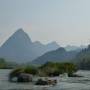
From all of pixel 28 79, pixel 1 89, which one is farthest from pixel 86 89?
pixel 28 79

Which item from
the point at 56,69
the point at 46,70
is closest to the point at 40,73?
the point at 46,70

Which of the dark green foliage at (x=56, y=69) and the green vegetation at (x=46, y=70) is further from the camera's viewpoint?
the dark green foliage at (x=56, y=69)

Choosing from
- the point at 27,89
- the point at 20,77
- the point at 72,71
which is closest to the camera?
the point at 27,89

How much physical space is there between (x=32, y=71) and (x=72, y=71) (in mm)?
Result: 34720

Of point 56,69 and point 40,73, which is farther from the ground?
point 56,69

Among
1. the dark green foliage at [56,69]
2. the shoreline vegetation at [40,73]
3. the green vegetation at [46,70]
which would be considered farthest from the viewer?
the dark green foliage at [56,69]

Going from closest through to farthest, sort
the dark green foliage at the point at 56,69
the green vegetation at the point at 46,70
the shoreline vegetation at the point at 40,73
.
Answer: the shoreline vegetation at the point at 40,73 → the green vegetation at the point at 46,70 → the dark green foliage at the point at 56,69

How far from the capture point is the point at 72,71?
13550 centimetres

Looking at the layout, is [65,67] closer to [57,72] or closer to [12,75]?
[57,72]

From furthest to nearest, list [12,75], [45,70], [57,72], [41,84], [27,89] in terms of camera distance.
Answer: [57,72], [45,70], [12,75], [41,84], [27,89]

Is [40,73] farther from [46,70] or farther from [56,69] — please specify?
[56,69]

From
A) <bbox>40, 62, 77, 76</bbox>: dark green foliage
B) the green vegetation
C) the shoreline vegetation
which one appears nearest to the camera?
the shoreline vegetation

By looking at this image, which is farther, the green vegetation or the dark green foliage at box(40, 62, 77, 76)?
the dark green foliage at box(40, 62, 77, 76)

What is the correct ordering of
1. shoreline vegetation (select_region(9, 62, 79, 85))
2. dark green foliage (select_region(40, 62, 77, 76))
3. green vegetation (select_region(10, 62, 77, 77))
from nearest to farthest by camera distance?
shoreline vegetation (select_region(9, 62, 79, 85)) → green vegetation (select_region(10, 62, 77, 77)) → dark green foliage (select_region(40, 62, 77, 76))
